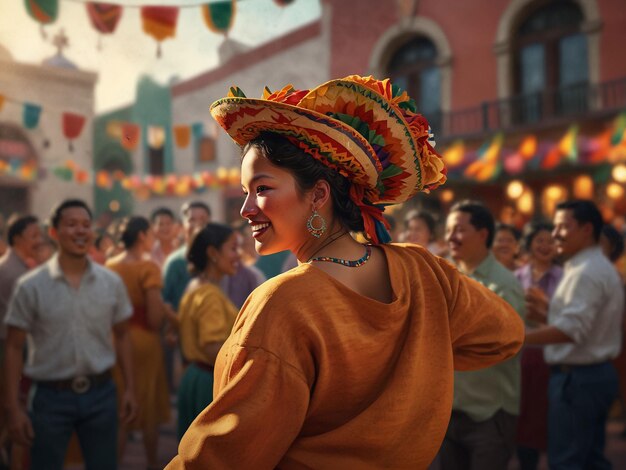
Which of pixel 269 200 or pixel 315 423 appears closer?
pixel 315 423

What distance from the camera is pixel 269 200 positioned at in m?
1.67

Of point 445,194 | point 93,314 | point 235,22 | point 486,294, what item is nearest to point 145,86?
point 445,194

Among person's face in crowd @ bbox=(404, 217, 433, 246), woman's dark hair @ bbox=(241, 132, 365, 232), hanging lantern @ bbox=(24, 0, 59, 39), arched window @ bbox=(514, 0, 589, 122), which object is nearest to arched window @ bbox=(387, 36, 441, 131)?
arched window @ bbox=(514, 0, 589, 122)

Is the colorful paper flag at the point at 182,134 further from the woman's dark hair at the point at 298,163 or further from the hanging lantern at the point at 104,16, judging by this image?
the woman's dark hair at the point at 298,163

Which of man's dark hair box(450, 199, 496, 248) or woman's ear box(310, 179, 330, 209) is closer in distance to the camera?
woman's ear box(310, 179, 330, 209)

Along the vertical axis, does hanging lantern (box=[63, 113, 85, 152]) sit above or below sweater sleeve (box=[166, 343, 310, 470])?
above

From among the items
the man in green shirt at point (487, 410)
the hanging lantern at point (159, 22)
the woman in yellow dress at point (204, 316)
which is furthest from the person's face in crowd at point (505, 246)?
the hanging lantern at point (159, 22)

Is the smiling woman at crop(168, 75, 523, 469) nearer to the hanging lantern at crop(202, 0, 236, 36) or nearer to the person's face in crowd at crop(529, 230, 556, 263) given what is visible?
the person's face in crowd at crop(529, 230, 556, 263)

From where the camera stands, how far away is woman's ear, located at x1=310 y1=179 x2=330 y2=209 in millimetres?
1707

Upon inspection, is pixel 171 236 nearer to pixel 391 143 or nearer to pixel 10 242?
pixel 10 242

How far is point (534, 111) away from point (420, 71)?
110 inches

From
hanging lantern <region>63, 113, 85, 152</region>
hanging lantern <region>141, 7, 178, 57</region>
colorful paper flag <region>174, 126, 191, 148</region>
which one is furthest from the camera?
colorful paper flag <region>174, 126, 191, 148</region>

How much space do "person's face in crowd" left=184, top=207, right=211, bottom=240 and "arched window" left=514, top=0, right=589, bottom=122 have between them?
8.48m

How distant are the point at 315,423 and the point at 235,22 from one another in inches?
254
